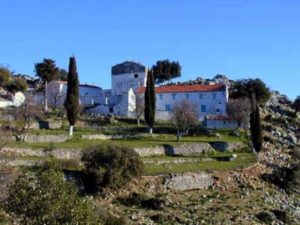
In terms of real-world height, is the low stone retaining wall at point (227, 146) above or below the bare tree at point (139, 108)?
below

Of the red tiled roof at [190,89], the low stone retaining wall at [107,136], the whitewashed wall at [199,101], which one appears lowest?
the low stone retaining wall at [107,136]

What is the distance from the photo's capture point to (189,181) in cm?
5641

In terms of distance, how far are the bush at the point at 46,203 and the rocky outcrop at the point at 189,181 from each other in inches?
1078

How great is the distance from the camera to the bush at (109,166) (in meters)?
49.1

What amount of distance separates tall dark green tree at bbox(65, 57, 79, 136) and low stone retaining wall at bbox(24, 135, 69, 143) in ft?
7.87

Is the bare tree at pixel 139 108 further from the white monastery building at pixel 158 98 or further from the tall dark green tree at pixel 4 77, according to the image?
the tall dark green tree at pixel 4 77

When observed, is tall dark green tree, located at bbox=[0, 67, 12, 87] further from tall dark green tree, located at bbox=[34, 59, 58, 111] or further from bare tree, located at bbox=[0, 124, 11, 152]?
bare tree, located at bbox=[0, 124, 11, 152]

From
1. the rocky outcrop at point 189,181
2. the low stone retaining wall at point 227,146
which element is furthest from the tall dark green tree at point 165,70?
the rocky outcrop at point 189,181

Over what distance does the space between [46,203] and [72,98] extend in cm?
4053

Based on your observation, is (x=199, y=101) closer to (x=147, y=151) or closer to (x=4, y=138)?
(x=147, y=151)

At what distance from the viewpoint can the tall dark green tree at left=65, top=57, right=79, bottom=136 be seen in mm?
66375

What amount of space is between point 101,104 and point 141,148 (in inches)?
1282

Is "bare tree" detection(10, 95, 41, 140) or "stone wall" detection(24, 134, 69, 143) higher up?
"bare tree" detection(10, 95, 41, 140)

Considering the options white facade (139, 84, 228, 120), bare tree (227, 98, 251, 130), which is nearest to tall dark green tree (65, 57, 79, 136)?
white facade (139, 84, 228, 120)
